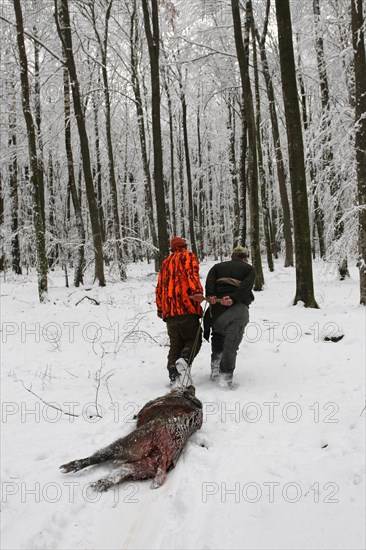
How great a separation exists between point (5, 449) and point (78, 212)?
41.7 ft

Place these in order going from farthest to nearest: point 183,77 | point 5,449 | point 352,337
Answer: point 183,77
point 352,337
point 5,449

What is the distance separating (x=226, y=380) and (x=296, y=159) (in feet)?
17.9

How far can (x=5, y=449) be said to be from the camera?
3635 mm

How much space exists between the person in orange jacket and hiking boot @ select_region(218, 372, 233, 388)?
0.42m

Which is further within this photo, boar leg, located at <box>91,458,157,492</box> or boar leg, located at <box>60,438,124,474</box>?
boar leg, located at <box>60,438,124,474</box>

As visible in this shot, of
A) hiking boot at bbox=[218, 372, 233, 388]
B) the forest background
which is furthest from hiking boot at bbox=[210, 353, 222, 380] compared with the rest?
the forest background

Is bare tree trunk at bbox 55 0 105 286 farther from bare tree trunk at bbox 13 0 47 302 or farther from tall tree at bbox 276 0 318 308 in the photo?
tall tree at bbox 276 0 318 308

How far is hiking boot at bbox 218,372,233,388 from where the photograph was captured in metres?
5.14

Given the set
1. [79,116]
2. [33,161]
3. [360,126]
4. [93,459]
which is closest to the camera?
[93,459]

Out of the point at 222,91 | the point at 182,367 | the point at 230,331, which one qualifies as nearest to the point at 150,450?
the point at 182,367

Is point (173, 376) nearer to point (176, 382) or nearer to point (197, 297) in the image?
point (176, 382)

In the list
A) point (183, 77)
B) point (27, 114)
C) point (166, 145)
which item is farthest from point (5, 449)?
point (166, 145)

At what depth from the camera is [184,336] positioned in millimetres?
5324

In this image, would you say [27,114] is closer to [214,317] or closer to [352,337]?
[214,317]
